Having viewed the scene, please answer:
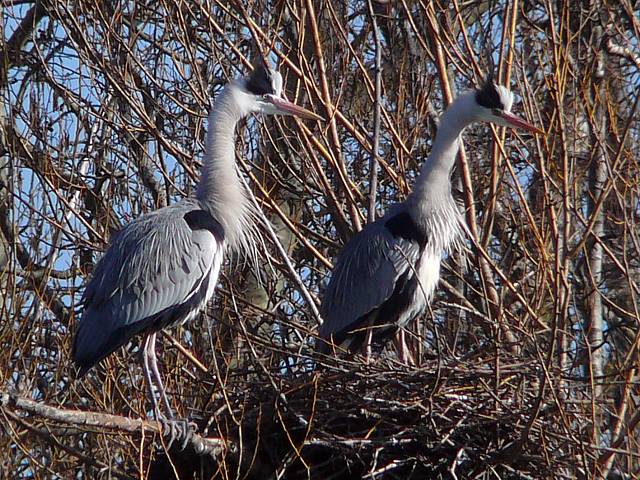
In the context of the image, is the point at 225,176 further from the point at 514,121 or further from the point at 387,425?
the point at 387,425

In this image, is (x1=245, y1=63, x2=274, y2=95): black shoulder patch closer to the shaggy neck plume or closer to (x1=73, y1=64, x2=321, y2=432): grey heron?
(x1=73, y1=64, x2=321, y2=432): grey heron

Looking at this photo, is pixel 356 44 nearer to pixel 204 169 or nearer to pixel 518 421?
pixel 204 169

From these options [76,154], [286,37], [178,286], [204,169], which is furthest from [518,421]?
[76,154]

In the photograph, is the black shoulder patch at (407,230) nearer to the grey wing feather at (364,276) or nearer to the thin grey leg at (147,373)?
the grey wing feather at (364,276)

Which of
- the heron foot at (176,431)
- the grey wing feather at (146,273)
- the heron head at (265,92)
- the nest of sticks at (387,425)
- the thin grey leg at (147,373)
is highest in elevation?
the heron head at (265,92)

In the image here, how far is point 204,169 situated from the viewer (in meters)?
5.99

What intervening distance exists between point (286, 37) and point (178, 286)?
7.56ft

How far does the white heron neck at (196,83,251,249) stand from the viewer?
5.92 metres

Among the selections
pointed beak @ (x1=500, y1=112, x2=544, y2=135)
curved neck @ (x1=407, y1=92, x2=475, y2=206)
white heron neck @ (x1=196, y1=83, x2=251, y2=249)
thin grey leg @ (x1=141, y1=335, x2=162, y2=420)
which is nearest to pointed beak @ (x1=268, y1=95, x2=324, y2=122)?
white heron neck @ (x1=196, y1=83, x2=251, y2=249)

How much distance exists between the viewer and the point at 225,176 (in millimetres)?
5953

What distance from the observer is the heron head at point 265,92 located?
6031 millimetres

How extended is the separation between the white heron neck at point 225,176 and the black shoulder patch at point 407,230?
79 centimetres

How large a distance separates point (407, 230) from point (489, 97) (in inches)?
33.4

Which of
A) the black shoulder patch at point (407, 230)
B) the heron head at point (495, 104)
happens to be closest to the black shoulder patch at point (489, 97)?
the heron head at point (495, 104)
